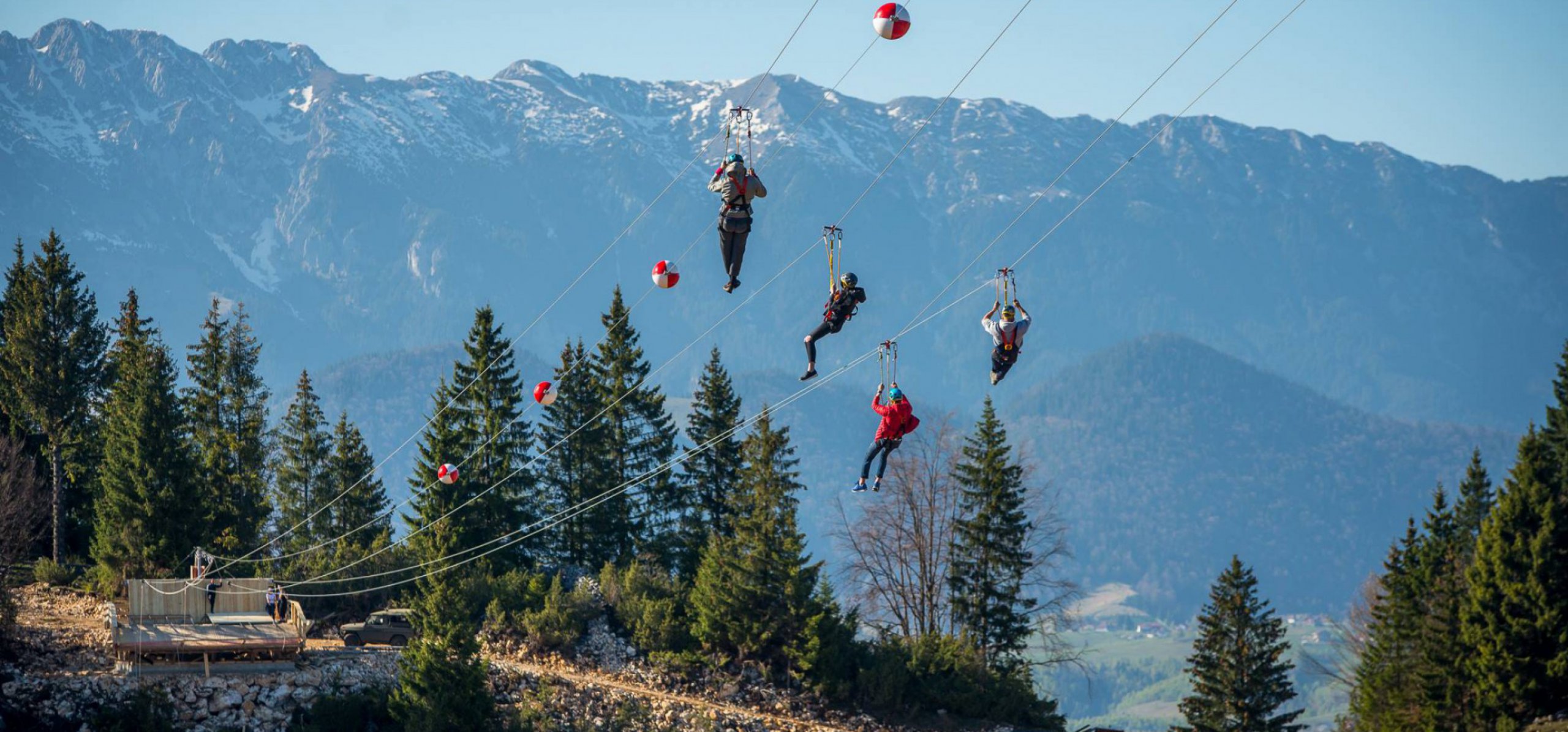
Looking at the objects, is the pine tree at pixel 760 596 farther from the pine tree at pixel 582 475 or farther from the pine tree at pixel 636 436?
the pine tree at pixel 636 436

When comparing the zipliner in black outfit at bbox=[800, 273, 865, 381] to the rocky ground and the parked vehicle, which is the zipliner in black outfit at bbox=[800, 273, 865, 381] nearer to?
the rocky ground

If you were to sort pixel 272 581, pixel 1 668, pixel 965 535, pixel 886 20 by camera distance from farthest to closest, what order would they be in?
pixel 965 535 → pixel 272 581 → pixel 1 668 → pixel 886 20

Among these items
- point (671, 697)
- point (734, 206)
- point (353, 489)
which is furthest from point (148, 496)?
point (734, 206)

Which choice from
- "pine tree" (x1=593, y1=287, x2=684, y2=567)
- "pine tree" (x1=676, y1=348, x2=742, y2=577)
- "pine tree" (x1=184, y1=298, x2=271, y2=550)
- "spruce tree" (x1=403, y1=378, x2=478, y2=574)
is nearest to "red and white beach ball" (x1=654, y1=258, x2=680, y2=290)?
"spruce tree" (x1=403, y1=378, x2=478, y2=574)

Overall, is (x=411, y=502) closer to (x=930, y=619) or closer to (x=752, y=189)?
(x=930, y=619)

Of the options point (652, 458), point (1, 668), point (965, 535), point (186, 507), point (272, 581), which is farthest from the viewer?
point (652, 458)

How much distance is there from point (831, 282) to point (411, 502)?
34379 millimetres

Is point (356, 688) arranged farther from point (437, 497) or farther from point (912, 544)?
point (912, 544)

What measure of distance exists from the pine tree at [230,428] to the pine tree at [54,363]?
4147 millimetres

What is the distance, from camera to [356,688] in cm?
5319

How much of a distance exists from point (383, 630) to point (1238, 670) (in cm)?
2837

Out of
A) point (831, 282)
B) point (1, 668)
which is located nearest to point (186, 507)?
point (1, 668)

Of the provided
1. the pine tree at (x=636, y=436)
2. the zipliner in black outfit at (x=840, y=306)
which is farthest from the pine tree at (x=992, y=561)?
the zipliner in black outfit at (x=840, y=306)

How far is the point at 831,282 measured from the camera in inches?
1522
